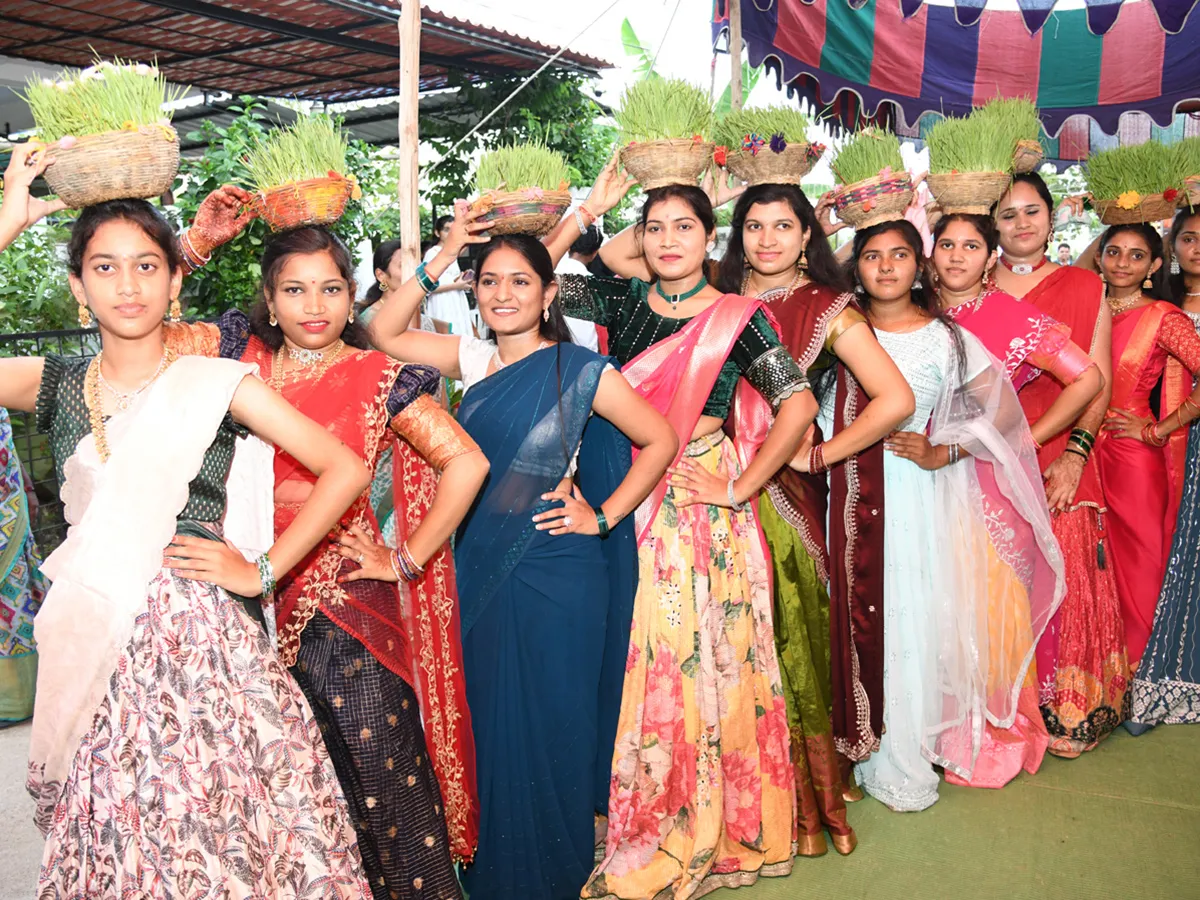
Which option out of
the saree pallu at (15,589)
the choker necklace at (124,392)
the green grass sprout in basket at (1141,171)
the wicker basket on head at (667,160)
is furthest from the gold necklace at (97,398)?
the green grass sprout in basket at (1141,171)

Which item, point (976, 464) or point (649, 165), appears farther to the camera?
point (976, 464)

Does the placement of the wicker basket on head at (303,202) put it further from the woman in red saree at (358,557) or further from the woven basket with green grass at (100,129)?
the woven basket with green grass at (100,129)

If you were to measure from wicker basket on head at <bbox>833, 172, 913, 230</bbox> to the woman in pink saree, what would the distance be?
24.3 inches

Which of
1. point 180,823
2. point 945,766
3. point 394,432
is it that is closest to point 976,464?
point 945,766

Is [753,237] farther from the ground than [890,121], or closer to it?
closer to it

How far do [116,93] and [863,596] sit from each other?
2513 mm

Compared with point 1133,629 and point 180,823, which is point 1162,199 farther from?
point 180,823

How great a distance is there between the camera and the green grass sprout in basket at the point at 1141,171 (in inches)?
161

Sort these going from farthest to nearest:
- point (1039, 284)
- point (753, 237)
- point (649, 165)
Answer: point (1039, 284), point (753, 237), point (649, 165)

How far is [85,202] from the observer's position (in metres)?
1.96

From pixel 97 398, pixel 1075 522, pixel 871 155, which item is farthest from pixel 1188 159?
pixel 97 398

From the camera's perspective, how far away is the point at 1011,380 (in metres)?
3.63

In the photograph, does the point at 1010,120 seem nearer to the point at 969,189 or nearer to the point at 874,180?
the point at 969,189

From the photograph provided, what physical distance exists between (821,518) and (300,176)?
1.88 metres
